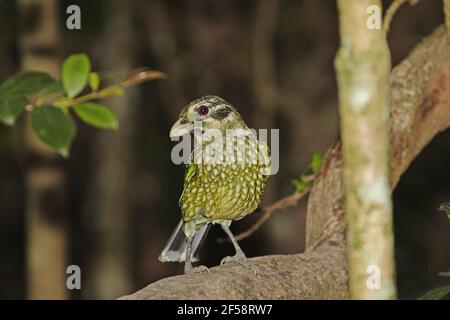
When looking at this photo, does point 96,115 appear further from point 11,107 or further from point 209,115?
point 209,115

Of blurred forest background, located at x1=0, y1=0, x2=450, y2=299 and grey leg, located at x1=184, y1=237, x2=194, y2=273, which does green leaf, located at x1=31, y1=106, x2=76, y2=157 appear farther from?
blurred forest background, located at x1=0, y1=0, x2=450, y2=299

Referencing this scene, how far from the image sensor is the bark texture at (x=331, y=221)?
268 centimetres

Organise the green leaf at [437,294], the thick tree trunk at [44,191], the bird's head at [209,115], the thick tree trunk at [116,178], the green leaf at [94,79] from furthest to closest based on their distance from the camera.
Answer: the thick tree trunk at [116,178], the thick tree trunk at [44,191], the bird's head at [209,115], the green leaf at [437,294], the green leaf at [94,79]

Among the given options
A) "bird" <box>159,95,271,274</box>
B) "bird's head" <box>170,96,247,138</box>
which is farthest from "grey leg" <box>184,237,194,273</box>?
"bird's head" <box>170,96,247,138</box>

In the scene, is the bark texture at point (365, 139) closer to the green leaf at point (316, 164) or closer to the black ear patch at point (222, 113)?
the black ear patch at point (222, 113)

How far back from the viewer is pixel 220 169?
3.49 m

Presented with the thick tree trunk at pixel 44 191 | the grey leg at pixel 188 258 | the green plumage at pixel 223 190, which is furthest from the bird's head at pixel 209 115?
the thick tree trunk at pixel 44 191

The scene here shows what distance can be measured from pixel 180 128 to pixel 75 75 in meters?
1.14

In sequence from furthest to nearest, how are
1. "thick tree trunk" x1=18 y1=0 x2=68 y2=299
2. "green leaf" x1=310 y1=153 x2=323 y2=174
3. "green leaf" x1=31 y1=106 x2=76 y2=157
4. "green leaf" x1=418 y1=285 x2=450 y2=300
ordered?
"thick tree trunk" x1=18 y1=0 x2=68 y2=299 < "green leaf" x1=310 y1=153 x2=323 y2=174 < "green leaf" x1=418 y1=285 x2=450 y2=300 < "green leaf" x1=31 y1=106 x2=76 y2=157

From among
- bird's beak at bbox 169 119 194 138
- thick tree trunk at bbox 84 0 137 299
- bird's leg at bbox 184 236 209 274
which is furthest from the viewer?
thick tree trunk at bbox 84 0 137 299

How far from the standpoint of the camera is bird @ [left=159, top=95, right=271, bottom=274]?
3410 mm

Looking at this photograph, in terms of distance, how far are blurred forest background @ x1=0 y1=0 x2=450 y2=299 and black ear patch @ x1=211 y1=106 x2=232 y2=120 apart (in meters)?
3.89

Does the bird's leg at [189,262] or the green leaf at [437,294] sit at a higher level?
the bird's leg at [189,262]
